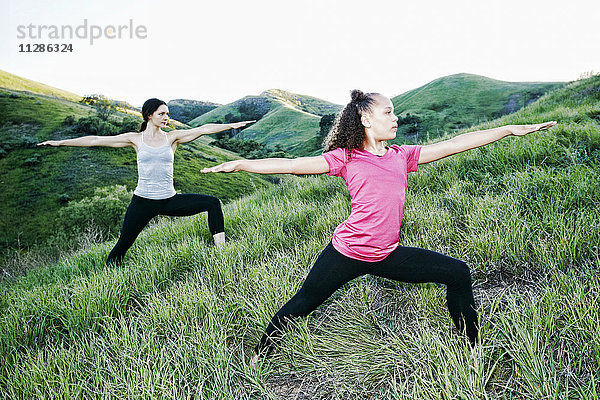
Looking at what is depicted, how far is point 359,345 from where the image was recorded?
214 centimetres

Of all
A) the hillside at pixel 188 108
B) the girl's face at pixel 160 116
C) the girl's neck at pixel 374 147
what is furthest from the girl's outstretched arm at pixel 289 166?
the hillside at pixel 188 108

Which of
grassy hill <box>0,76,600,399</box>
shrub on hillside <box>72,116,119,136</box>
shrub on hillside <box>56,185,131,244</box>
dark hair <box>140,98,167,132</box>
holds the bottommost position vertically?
shrub on hillside <box>56,185,131,244</box>

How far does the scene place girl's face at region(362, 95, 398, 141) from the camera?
2178 millimetres

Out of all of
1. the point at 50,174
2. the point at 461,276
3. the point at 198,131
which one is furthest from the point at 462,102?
the point at 461,276

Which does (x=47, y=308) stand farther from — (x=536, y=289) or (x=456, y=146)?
(x=536, y=289)

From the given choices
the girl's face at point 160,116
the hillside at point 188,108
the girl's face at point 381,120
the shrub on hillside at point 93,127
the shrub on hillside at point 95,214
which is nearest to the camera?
the girl's face at point 381,120

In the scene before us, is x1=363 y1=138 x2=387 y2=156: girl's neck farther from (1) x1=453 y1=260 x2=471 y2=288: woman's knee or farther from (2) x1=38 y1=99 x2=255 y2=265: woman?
(2) x1=38 y1=99 x2=255 y2=265: woman

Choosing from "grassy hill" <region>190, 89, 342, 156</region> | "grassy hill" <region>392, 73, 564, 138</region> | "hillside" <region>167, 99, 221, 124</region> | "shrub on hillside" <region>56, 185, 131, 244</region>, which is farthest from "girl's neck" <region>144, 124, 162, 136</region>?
"hillside" <region>167, 99, 221, 124</region>

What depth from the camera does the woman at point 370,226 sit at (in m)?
2.03

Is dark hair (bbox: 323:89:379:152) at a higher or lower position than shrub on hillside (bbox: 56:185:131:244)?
higher

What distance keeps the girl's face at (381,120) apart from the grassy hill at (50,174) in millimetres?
17754

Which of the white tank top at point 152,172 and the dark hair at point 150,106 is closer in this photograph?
the white tank top at point 152,172

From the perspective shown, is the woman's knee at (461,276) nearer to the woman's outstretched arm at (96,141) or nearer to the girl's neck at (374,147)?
the girl's neck at (374,147)

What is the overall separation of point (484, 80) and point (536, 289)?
82319 millimetres
